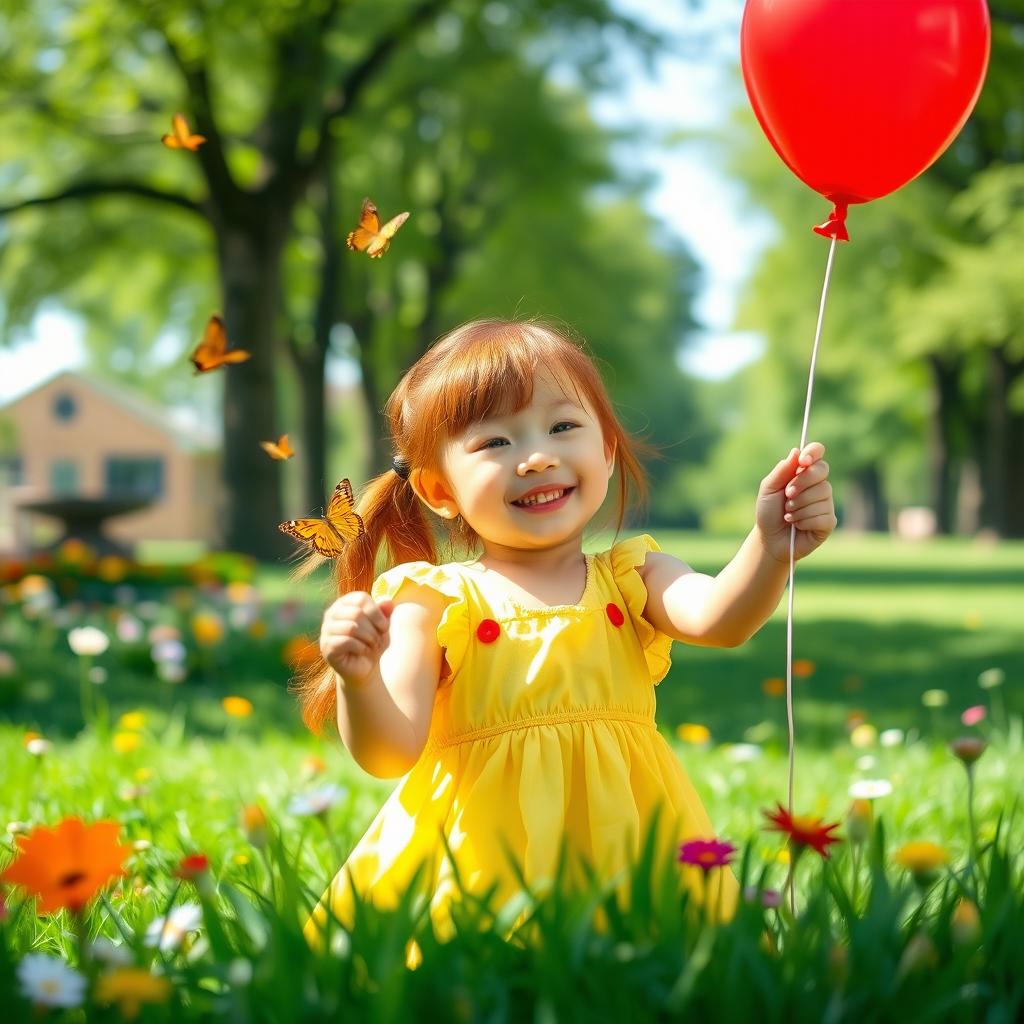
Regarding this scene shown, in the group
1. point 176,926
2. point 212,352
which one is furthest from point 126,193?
point 176,926

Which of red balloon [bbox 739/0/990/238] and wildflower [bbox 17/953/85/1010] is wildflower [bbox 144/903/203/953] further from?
red balloon [bbox 739/0/990/238]

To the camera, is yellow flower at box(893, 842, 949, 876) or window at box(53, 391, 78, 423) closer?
yellow flower at box(893, 842, 949, 876)

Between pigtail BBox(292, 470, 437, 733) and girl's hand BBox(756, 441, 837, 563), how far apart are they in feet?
2.36

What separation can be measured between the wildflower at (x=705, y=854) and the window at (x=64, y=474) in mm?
39075

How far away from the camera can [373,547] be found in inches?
100

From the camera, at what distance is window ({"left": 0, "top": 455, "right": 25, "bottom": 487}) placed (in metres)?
35.0

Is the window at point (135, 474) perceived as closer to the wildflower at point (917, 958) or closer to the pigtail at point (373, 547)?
the pigtail at point (373, 547)

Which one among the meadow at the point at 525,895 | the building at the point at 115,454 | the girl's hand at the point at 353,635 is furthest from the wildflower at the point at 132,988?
the building at the point at 115,454

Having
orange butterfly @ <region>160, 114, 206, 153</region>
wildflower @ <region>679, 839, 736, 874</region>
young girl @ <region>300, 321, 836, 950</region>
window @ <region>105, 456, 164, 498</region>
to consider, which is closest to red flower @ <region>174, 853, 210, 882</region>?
young girl @ <region>300, 321, 836, 950</region>

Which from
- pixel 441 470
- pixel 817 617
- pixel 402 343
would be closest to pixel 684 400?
pixel 402 343

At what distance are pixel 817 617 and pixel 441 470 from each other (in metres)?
8.81

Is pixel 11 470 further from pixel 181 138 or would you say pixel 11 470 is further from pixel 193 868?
pixel 193 868

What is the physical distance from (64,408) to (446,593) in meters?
37.8

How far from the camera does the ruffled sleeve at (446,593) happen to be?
2188 mm
